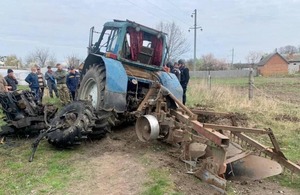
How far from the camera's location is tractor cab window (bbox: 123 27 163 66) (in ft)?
22.8

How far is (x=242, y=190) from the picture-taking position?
453cm

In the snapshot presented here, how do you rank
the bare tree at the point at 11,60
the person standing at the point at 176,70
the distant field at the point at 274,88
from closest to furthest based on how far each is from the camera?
the person standing at the point at 176,70
the distant field at the point at 274,88
the bare tree at the point at 11,60

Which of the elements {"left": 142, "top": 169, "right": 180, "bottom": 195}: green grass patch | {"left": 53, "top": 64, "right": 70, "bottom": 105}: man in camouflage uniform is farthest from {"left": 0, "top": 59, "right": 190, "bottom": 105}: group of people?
{"left": 142, "top": 169, "right": 180, "bottom": 195}: green grass patch

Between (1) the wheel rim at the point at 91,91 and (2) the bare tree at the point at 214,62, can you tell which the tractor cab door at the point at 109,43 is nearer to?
(1) the wheel rim at the point at 91,91

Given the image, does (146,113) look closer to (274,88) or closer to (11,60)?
(274,88)

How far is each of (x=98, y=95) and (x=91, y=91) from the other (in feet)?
2.46

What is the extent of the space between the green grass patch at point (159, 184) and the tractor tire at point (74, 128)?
4.73ft

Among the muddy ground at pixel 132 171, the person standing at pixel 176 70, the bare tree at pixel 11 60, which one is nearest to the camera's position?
the muddy ground at pixel 132 171

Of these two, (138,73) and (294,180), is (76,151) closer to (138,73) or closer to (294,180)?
(138,73)

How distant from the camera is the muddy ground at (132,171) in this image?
4371mm

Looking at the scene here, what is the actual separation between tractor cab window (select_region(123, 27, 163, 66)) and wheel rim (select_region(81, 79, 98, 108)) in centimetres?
87

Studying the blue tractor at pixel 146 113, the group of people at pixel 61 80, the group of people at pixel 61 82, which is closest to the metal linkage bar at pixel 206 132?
the blue tractor at pixel 146 113

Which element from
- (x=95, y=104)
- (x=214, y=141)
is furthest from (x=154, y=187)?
Answer: (x=95, y=104)

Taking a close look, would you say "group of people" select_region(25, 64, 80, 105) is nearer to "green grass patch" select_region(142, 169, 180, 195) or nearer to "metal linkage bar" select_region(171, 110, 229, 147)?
"metal linkage bar" select_region(171, 110, 229, 147)
